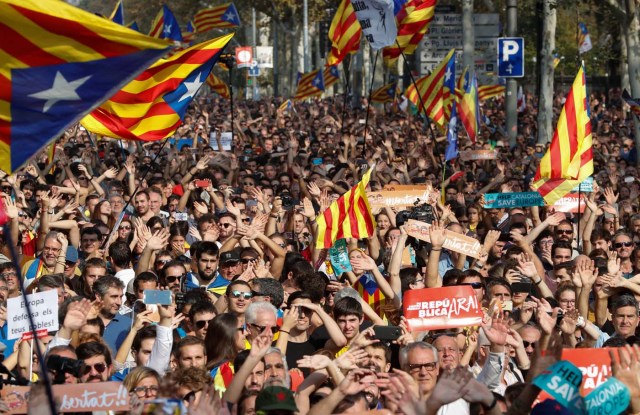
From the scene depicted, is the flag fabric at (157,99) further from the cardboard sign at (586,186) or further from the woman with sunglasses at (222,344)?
the cardboard sign at (586,186)

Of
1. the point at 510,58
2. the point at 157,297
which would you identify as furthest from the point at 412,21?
the point at 157,297

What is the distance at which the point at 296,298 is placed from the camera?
8.54 metres

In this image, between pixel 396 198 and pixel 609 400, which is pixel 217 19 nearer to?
pixel 396 198

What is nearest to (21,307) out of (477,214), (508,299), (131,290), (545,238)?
(131,290)

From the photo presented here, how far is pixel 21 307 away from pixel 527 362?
8.44 ft

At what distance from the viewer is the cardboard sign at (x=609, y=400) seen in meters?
5.64

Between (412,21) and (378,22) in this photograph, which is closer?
(378,22)

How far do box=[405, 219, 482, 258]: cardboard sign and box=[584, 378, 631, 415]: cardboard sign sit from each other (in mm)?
4656

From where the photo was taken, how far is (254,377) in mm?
6801

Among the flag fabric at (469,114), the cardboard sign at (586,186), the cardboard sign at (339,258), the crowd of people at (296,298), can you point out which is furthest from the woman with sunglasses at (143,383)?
the flag fabric at (469,114)

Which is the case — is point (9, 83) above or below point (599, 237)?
above

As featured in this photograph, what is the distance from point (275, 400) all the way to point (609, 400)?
4.14 feet

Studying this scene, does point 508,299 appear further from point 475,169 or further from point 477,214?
point 475,169

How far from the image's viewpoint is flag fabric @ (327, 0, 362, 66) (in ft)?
67.6
